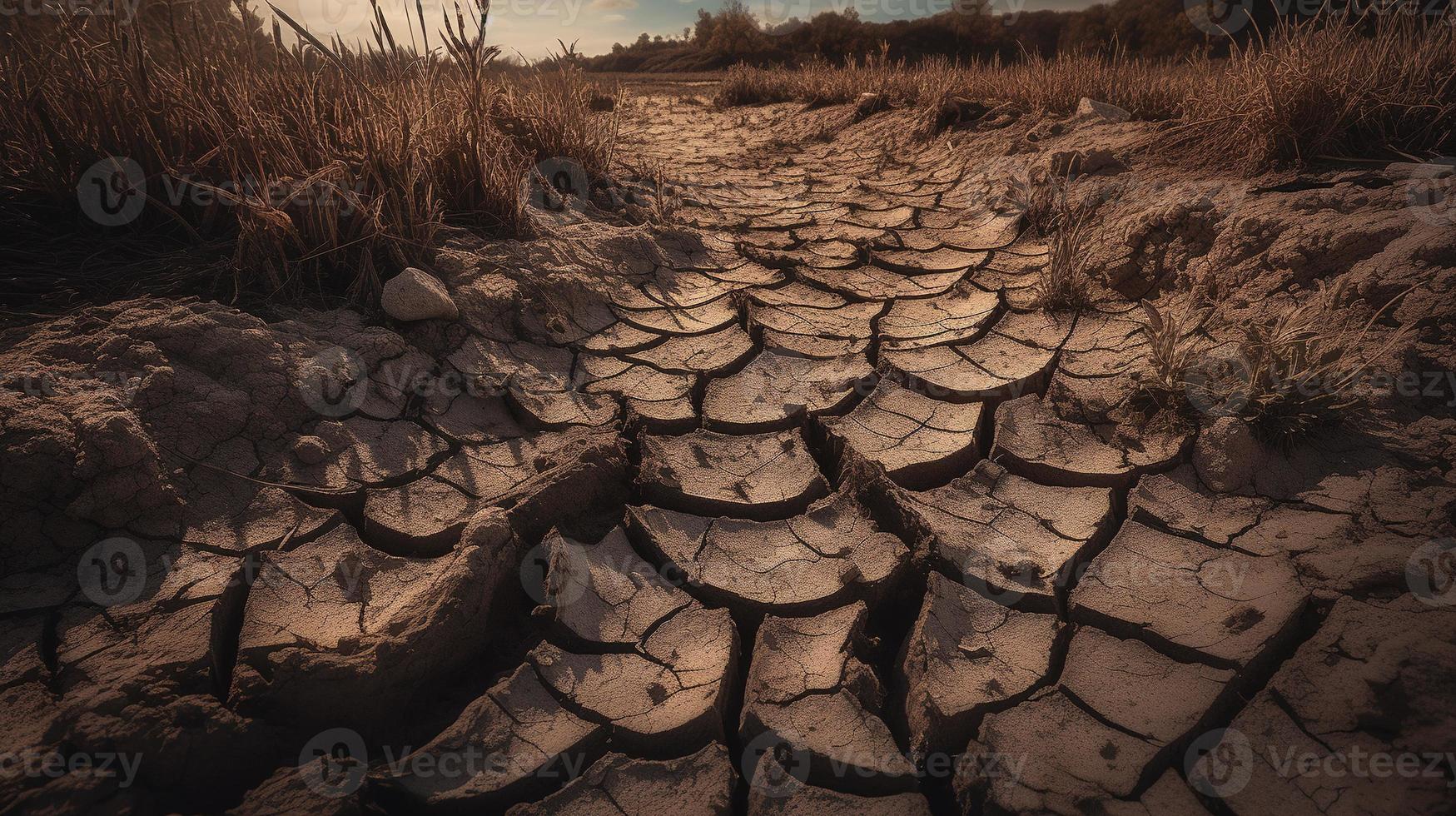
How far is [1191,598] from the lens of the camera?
144cm

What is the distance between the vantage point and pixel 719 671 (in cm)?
134

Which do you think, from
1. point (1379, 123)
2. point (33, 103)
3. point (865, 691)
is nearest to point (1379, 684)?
point (865, 691)

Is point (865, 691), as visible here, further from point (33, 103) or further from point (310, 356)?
point (33, 103)

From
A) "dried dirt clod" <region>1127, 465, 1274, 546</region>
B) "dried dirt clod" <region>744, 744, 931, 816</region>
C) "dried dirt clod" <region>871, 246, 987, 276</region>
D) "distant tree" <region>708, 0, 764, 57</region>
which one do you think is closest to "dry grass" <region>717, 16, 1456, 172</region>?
"dried dirt clod" <region>871, 246, 987, 276</region>

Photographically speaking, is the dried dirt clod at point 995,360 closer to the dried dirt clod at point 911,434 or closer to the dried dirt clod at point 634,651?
the dried dirt clod at point 911,434

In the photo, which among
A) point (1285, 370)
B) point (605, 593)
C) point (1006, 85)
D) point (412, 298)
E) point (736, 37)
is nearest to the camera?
point (605, 593)

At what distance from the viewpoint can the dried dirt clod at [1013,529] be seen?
1536 mm

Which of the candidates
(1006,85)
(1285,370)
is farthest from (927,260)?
(1006,85)

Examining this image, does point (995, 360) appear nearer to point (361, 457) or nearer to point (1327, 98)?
point (1327, 98)

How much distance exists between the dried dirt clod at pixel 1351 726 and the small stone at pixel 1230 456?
1.49ft

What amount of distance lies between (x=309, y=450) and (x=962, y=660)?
63.7 inches

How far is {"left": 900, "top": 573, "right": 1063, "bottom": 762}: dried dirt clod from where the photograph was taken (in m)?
1.25

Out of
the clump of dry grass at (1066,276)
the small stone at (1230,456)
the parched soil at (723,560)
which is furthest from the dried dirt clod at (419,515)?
the clump of dry grass at (1066,276)

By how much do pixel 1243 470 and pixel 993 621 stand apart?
83 centimetres
